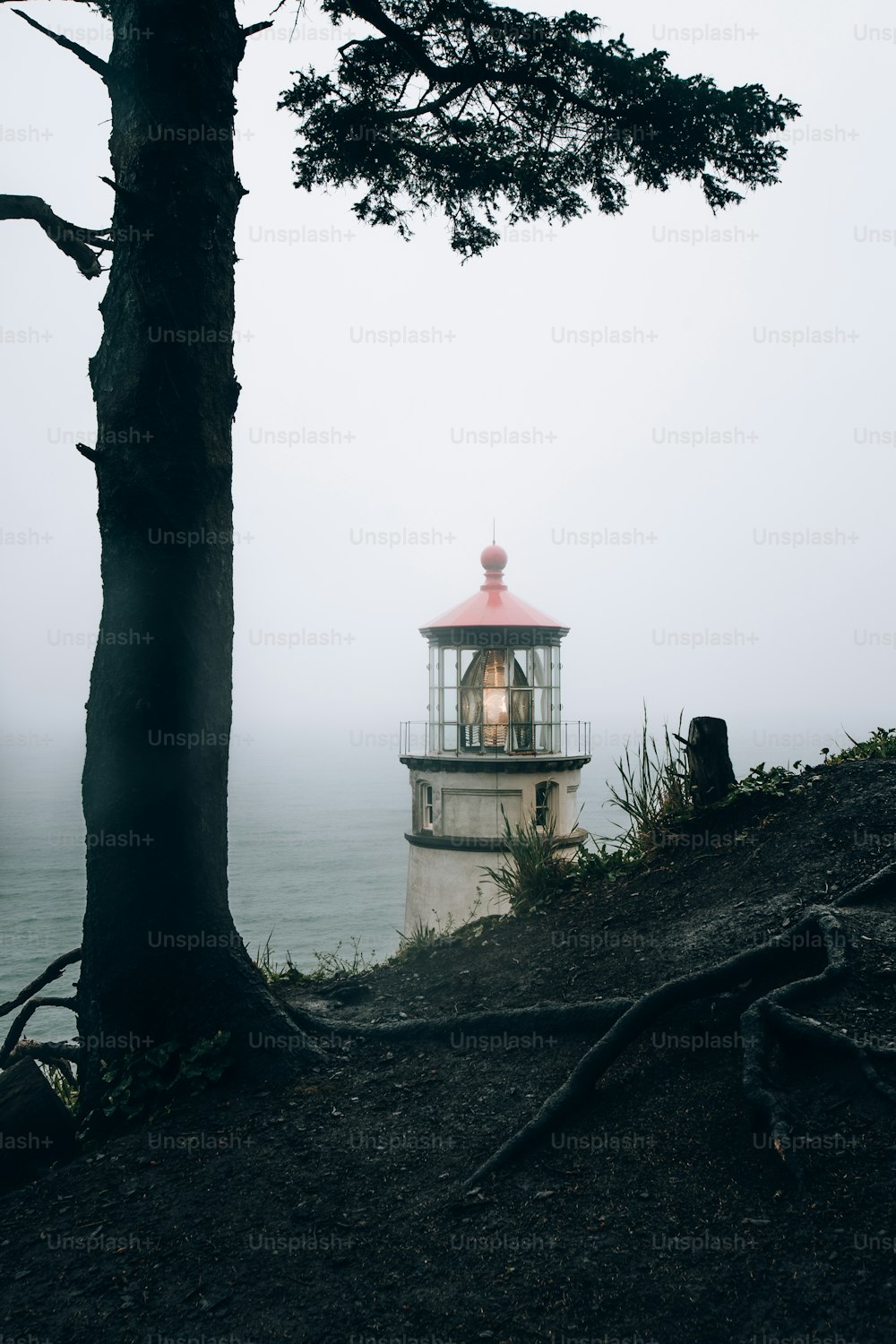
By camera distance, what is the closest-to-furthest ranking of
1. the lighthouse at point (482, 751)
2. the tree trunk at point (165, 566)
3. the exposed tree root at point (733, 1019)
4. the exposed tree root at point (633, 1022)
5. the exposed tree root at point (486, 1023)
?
the exposed tree root at point (733, 1019), the exposed tree root at point (633, 1022), the exposed tree root at point (486, 1023), the tree trunk at point (165, 566), the lighthouse at point (482, 751)

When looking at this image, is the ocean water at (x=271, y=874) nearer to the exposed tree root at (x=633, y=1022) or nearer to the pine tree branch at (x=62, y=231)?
the exposed tree root at (x=633, y=1022)

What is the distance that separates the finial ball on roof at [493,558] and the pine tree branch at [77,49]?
13175 millimetres

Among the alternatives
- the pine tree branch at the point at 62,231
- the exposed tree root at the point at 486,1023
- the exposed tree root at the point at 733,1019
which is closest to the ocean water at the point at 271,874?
the exposed tree root at the point at 486,1023

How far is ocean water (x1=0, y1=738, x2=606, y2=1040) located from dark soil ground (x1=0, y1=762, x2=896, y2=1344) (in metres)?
4.47

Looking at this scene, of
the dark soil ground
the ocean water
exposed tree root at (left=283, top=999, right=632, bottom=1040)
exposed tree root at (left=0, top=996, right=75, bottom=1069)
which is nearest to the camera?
the dark soil ground

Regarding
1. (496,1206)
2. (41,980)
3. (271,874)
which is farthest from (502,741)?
(271,874)

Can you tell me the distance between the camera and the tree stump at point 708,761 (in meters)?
7.78

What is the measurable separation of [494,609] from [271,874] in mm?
46206

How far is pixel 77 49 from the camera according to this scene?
535 cm

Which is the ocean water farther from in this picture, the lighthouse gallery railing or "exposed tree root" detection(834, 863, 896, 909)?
"exposed tree root" detection(834, 863, 896, 909)

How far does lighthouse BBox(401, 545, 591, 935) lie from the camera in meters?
16.7

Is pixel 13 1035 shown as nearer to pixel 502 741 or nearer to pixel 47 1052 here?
pixel 47 1052

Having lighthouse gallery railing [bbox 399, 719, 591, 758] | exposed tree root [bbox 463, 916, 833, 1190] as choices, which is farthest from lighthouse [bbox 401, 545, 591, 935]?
exposed tree root [bbox 463, 916, 833, 1190]

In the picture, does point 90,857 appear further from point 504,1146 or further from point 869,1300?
point 869,1300
